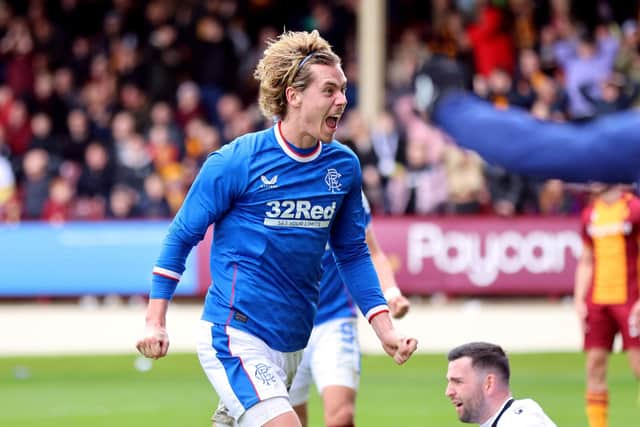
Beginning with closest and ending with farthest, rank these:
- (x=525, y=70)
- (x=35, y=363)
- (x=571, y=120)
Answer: (x=571, y=120), (x=35, y=363), (x=525, y=70)

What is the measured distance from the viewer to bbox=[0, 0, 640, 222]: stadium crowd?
69.2 feet

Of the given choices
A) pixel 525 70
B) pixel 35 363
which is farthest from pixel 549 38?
pixel 35 363

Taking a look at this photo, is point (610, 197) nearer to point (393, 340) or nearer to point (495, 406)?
point (393, 340)

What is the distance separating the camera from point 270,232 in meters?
5.88

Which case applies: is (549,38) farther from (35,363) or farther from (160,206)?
(35,363)

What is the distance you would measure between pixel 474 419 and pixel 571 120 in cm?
269

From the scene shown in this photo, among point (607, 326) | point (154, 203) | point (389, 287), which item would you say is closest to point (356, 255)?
point (389, 287)

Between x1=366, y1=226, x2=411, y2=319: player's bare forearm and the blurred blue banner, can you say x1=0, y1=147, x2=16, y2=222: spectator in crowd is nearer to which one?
the blurred blue banner

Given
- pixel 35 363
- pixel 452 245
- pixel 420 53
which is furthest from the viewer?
pixel 420 53

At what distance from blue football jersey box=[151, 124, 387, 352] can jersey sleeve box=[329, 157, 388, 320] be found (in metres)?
0.15

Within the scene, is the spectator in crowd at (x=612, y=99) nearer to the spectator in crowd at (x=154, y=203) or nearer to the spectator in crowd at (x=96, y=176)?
the spectator in crowd at (x=154, y=203)

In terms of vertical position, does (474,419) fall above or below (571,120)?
below

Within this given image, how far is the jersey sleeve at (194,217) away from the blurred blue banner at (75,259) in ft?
49.3

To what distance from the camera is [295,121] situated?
19.3 ft
